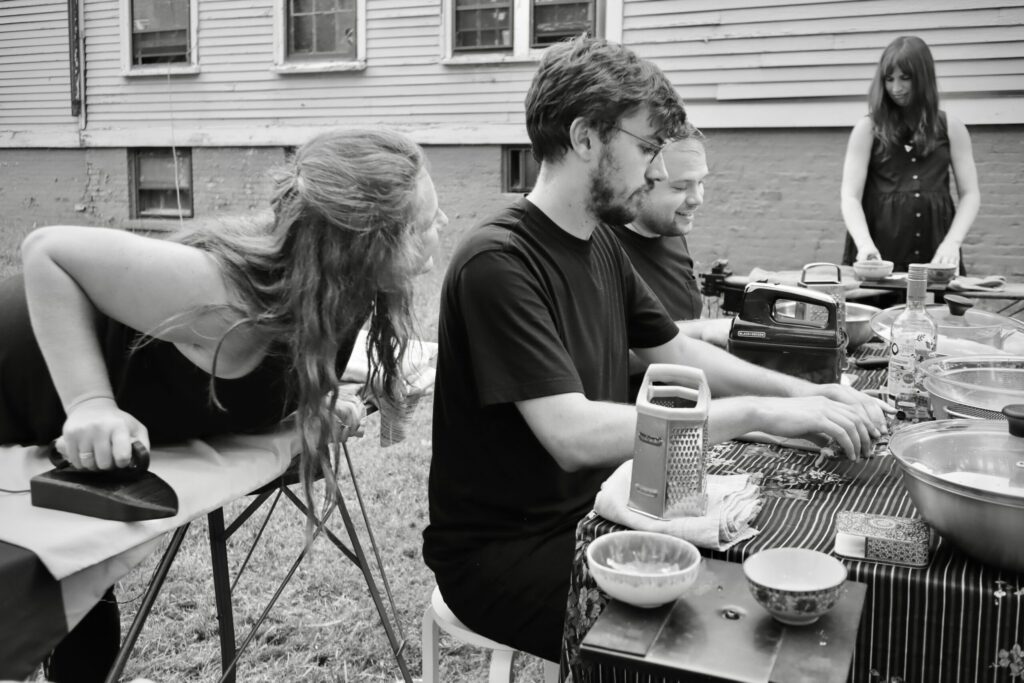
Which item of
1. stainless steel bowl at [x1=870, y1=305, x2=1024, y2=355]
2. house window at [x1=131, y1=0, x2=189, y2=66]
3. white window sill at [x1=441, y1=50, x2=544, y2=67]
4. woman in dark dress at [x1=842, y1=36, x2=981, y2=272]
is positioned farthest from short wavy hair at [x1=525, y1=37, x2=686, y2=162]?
house window at [x1=131, y1=0, x2=189, y2=66]

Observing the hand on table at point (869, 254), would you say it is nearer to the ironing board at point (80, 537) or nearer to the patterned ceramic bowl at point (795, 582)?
the ironing board at point (80, 537)

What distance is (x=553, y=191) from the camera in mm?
1914

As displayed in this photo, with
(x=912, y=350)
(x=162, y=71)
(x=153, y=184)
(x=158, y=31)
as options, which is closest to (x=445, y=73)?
(x=162, y=71)

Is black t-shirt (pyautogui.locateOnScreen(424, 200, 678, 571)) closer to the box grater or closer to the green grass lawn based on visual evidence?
the box grater

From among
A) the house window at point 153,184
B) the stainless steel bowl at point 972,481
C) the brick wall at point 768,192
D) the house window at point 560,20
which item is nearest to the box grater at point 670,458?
the stainless steel bowl at point 972,481

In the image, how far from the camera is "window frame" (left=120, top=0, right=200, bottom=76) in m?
10.5

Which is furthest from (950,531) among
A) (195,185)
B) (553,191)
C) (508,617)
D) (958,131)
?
(195,185)

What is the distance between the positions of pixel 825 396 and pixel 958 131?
11.0 feet

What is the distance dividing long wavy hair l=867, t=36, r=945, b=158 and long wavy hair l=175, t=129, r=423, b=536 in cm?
337

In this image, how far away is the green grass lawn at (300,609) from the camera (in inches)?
110

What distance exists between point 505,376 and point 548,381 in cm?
8

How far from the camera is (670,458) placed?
4.37 ft

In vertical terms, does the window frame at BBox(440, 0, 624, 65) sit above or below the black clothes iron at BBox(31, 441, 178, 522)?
above

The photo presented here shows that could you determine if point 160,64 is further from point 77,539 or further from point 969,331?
point 77,539
